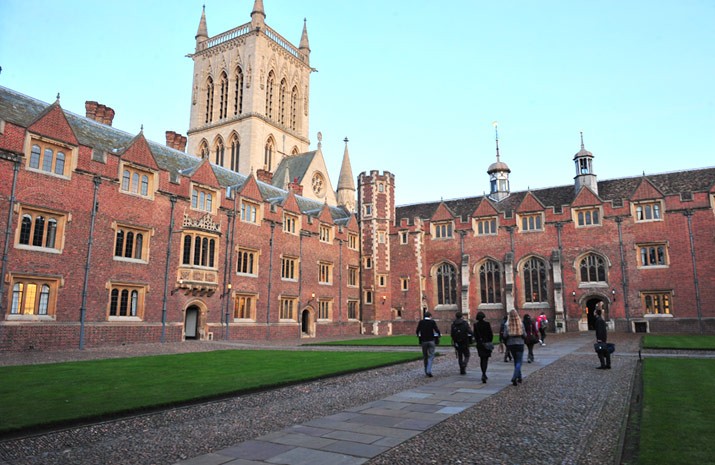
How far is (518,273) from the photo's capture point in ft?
132

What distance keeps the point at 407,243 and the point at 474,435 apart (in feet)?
124

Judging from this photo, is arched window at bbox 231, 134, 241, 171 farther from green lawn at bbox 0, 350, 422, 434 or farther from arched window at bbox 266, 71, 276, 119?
green lawn at bbox 0, 350, 422, 434

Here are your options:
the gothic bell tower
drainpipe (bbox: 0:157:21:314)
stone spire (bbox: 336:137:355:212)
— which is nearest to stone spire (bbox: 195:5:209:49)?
the gothic bell tower

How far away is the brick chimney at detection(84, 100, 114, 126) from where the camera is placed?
96.1 feet

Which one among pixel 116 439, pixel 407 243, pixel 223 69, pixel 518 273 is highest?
pixel 223 69

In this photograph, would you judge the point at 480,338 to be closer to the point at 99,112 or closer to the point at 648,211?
the point at 99,112

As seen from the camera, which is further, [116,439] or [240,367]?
[240,367]

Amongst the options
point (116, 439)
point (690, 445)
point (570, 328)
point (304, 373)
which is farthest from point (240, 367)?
point (570, 328)

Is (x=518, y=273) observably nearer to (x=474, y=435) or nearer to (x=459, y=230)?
(x=459, y=230)

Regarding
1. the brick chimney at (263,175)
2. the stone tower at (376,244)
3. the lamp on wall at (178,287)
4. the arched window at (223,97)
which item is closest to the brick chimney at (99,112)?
the lamp on wall at (178,287)

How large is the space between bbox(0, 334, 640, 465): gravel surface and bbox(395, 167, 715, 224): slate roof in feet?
102

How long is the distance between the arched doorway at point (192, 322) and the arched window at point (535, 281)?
1038 inches

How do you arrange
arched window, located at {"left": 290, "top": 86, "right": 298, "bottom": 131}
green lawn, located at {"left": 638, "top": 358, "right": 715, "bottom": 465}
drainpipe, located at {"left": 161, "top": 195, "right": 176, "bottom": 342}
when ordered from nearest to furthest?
green lawn, located at {"left": 638, "top": 358, "right": 715, "bottom": 465} → drainpipe, located at {"left": 161, "top": 195, "right": 176, "bottom": 342} → arched window, located at {"left": 290, "top": 86, "right": 298, "bottom": 131}

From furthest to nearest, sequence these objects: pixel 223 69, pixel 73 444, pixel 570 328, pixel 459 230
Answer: pixel 223 69
pixel 459 230
pixel 570 328
pixel 73 444
